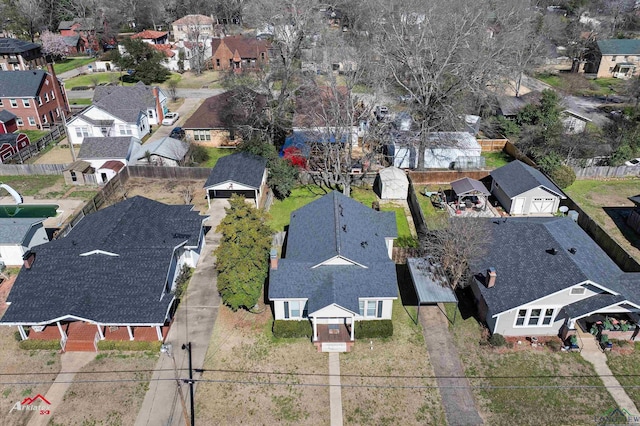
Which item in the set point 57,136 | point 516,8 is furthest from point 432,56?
point 516,8

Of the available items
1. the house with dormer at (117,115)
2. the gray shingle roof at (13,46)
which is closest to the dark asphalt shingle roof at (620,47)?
the house with dormer at (117,115)

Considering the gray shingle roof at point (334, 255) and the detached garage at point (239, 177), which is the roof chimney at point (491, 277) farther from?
the detached garage at point (239, 177)

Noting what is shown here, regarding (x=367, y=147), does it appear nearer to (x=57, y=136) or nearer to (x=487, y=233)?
(x=487, y=233)

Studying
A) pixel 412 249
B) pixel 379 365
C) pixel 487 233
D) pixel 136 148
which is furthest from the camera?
pixel 136 148

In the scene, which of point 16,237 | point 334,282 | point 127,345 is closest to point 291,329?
point 334,282

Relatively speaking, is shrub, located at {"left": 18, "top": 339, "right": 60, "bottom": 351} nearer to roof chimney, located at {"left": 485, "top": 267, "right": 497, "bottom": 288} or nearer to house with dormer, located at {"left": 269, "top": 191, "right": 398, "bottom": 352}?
house with dormer, located at {"left": 269, "top": 191, "right": 398, "bottom": 352}

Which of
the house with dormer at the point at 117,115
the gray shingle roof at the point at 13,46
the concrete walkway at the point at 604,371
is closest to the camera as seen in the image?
the concrete walkway at the point at 604,371

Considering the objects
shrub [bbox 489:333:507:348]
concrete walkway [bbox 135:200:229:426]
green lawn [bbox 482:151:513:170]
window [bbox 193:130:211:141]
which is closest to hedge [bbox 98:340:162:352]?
concrete walkway [bbox 135:200:229:426]
